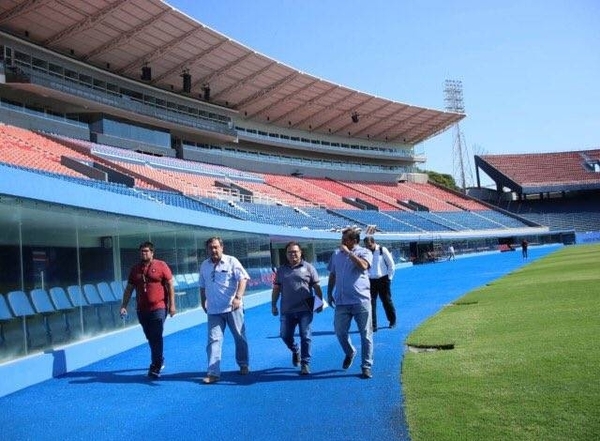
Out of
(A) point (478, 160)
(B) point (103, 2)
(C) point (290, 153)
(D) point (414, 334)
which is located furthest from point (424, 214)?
(D) point (414, 334)

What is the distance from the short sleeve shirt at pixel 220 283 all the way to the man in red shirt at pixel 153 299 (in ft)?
1.68

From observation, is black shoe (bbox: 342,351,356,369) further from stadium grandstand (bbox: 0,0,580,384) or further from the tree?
the tree

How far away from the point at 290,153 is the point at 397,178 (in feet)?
50.6

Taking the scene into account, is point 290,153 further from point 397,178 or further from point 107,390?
point 107,390

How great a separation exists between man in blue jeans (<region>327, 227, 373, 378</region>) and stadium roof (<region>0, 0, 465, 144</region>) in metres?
26.6

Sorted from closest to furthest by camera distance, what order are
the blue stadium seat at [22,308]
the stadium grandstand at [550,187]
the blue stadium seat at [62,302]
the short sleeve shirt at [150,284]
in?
the short sleeve shirt at [150,284] → the blue stadium seat at [22,308] → the blue stadium seat at [62,302] → the stadium grandstand at [550,187]

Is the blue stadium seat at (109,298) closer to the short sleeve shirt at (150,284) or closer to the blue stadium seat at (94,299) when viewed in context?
the blue stadium seat at (94,299)

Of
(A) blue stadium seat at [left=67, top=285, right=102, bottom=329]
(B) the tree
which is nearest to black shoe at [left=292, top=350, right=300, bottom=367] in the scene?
(A) blue stadium seat at [left=67, top=285, right=102, bottom=329]

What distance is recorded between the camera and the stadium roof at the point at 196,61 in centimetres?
3030

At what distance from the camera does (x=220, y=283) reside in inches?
291

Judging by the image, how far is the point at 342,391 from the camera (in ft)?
20.6

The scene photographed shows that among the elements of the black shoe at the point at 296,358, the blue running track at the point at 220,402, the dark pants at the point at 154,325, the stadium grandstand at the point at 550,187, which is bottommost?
the blue running track at the point at 220,402

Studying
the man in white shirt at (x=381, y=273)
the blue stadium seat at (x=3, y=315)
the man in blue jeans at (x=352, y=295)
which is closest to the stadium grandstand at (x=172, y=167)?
the blue stadium seat at (x=3, y=315)

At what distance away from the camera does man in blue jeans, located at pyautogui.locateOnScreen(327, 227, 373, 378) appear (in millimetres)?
6852
